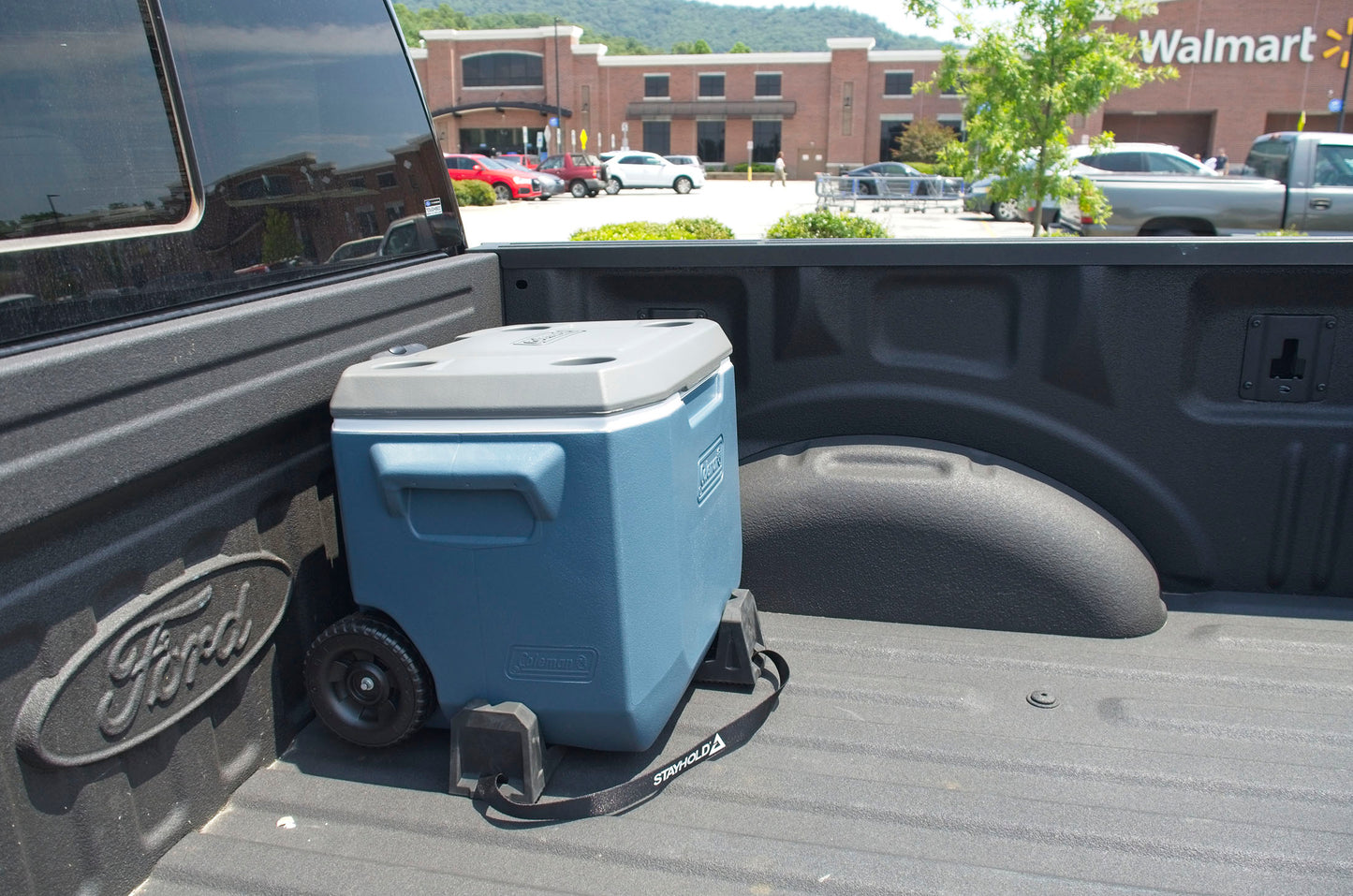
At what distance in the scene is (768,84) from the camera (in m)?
58.3

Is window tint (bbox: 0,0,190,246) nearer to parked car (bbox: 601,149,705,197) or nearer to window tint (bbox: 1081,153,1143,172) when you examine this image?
window tint (bbox: 1081,153,1143,172)

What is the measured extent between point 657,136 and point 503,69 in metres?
10.2

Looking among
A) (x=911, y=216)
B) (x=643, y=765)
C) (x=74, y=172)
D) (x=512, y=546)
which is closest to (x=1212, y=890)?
(x=643, y=765)

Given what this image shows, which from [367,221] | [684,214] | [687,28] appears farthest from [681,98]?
[687,28]

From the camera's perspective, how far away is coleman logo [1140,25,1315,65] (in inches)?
1585

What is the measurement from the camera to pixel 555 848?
1.62 m

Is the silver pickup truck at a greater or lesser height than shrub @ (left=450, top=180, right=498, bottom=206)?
greater

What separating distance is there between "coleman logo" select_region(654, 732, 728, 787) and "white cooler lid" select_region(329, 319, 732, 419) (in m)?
0.65

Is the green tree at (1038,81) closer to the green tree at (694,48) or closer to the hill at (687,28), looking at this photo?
the green tree at (694,48)

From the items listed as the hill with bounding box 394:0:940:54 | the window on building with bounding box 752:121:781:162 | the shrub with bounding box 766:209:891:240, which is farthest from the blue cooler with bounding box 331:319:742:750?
the hill with bounding box 394:0:940:54

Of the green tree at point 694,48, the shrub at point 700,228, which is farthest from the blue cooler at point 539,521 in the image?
the green tree at point 694,48

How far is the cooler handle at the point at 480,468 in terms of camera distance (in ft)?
5.17

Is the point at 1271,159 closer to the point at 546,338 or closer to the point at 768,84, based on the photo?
the point at 546,338

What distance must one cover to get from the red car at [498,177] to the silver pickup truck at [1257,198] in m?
23.5
